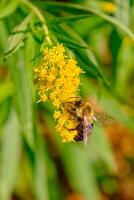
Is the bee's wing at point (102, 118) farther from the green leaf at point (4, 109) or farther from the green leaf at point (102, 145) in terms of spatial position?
the green leaf at point (102, 145)

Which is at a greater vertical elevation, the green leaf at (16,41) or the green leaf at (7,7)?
the green leaf at (7,7)

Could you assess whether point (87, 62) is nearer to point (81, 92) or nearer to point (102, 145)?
point (81, 92)

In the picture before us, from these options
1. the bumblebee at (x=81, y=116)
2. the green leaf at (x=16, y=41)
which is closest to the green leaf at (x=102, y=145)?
the green leaf at (x=16, y=41)

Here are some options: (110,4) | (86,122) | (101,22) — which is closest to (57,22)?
(86,122)

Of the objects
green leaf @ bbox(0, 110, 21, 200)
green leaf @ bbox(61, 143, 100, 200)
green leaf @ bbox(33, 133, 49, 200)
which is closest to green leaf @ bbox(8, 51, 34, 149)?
green leaf @ bbox(0, 110, 21, 200)

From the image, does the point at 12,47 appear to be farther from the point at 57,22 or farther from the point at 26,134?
the point at 26,134

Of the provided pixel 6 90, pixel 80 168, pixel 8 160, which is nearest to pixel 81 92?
pixel 6 90
